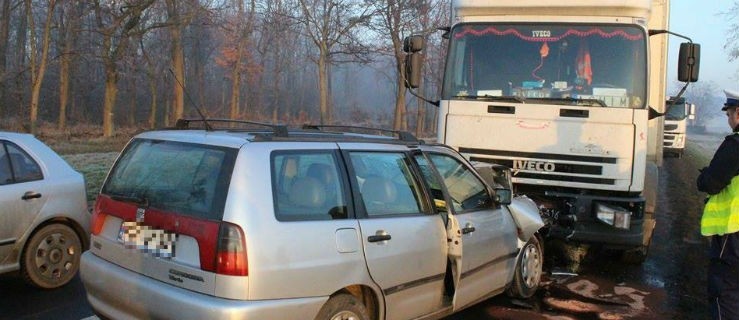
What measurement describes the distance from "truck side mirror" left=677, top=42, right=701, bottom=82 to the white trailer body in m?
0.35

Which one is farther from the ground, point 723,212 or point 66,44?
point 66,44

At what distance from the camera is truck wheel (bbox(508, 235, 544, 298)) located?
5.55 metres

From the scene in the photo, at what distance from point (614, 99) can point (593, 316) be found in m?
2.55

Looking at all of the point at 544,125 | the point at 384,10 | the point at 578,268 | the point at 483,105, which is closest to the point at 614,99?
the point at 544,125

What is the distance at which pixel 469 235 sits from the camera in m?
4.61

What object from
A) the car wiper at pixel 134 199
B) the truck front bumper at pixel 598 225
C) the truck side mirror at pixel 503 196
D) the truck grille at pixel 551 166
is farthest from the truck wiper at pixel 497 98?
the car wiper at pixel 134 199

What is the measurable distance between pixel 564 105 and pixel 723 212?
103 inches

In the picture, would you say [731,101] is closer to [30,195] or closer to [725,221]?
[725,221]

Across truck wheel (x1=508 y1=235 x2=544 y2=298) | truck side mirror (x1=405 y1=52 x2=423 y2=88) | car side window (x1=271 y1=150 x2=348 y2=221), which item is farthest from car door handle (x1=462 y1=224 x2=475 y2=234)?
truck side mirror (x1=405 y1=52 x2=423 y2=88)

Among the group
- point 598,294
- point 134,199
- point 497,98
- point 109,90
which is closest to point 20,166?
point 134,199

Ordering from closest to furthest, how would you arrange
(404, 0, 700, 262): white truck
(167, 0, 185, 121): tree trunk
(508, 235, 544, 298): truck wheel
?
(508, 235, 544, 298): truck wheel, (404, 0, 700, 262): white truck, (167, 0, 185, 121): tree trunk

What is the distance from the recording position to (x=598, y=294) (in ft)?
19.5

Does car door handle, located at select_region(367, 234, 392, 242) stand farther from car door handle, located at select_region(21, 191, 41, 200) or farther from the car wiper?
car door handle, located at select_region(21, 191, 41, 200)

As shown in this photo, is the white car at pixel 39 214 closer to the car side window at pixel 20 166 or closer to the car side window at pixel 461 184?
the car side window at pixel 20 166
